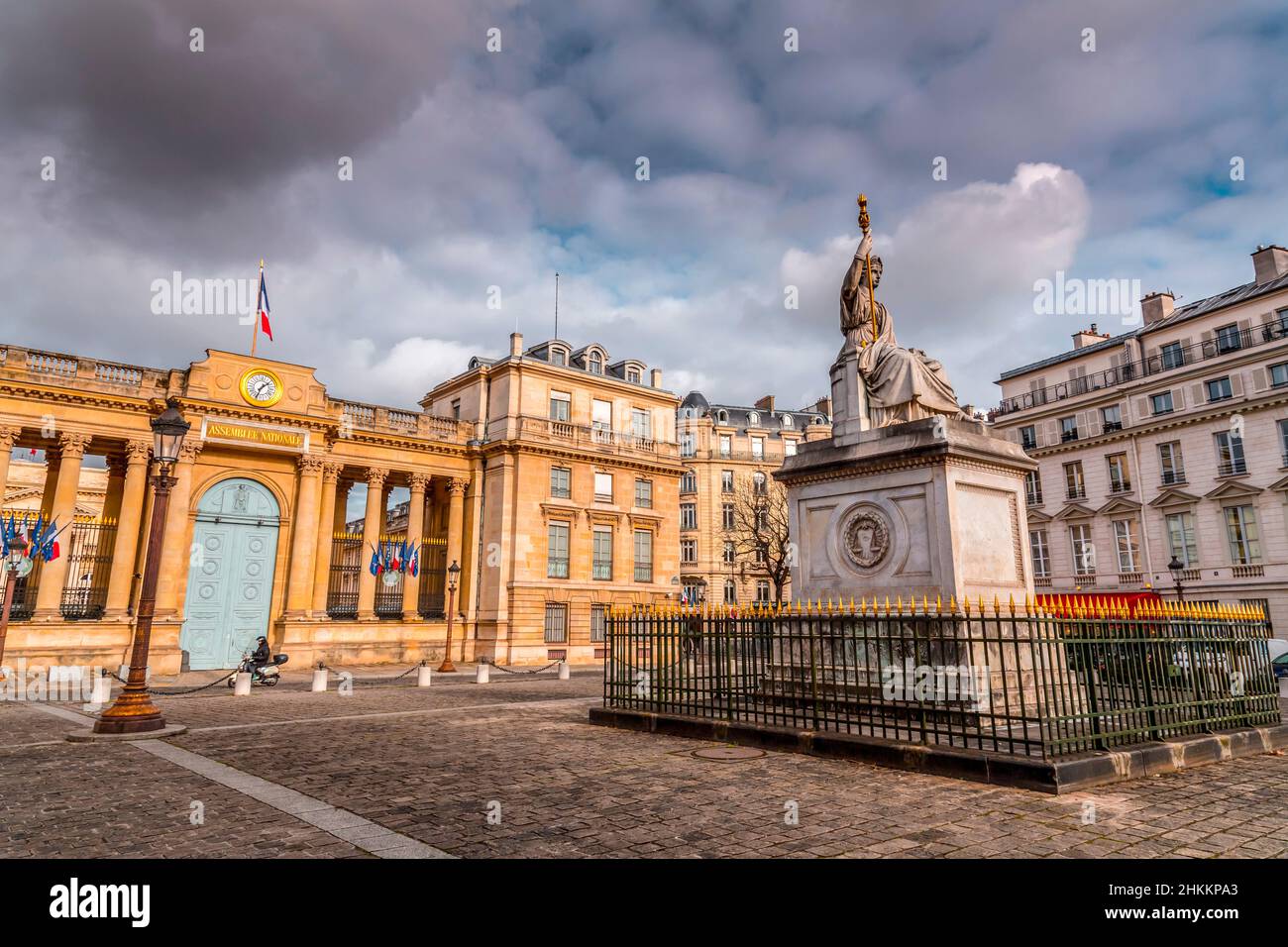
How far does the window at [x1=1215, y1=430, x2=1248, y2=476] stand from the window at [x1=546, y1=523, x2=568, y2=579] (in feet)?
102

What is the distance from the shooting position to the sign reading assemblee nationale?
97.1 ft

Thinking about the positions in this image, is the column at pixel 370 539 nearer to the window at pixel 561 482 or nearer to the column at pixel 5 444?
the window at pixel 561 482

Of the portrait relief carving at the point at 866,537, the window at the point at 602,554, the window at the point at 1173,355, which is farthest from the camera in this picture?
the window at the point at 602,554

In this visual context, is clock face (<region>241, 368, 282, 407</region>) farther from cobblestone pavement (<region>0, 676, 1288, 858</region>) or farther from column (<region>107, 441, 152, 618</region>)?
cobblestone pavement (<region>0, 676, 1288, 858</region>)

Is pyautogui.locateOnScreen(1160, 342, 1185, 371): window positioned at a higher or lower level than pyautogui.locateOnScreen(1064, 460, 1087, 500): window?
higher

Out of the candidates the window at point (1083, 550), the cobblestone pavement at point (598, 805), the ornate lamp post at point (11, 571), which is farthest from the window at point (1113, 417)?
the ornate lamp post at point (11, 571)

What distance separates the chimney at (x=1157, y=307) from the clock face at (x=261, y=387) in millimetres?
44640

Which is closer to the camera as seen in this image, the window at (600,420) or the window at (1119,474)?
the window at (1119,474)

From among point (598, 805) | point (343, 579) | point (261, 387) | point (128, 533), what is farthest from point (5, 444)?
point (598, 805)

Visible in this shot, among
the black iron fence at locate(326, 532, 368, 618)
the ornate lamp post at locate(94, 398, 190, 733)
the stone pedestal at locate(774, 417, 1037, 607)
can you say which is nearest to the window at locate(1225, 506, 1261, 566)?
the stone pedestal at locate(774, 417, 1037, 607)

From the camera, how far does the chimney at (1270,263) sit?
114 feet
